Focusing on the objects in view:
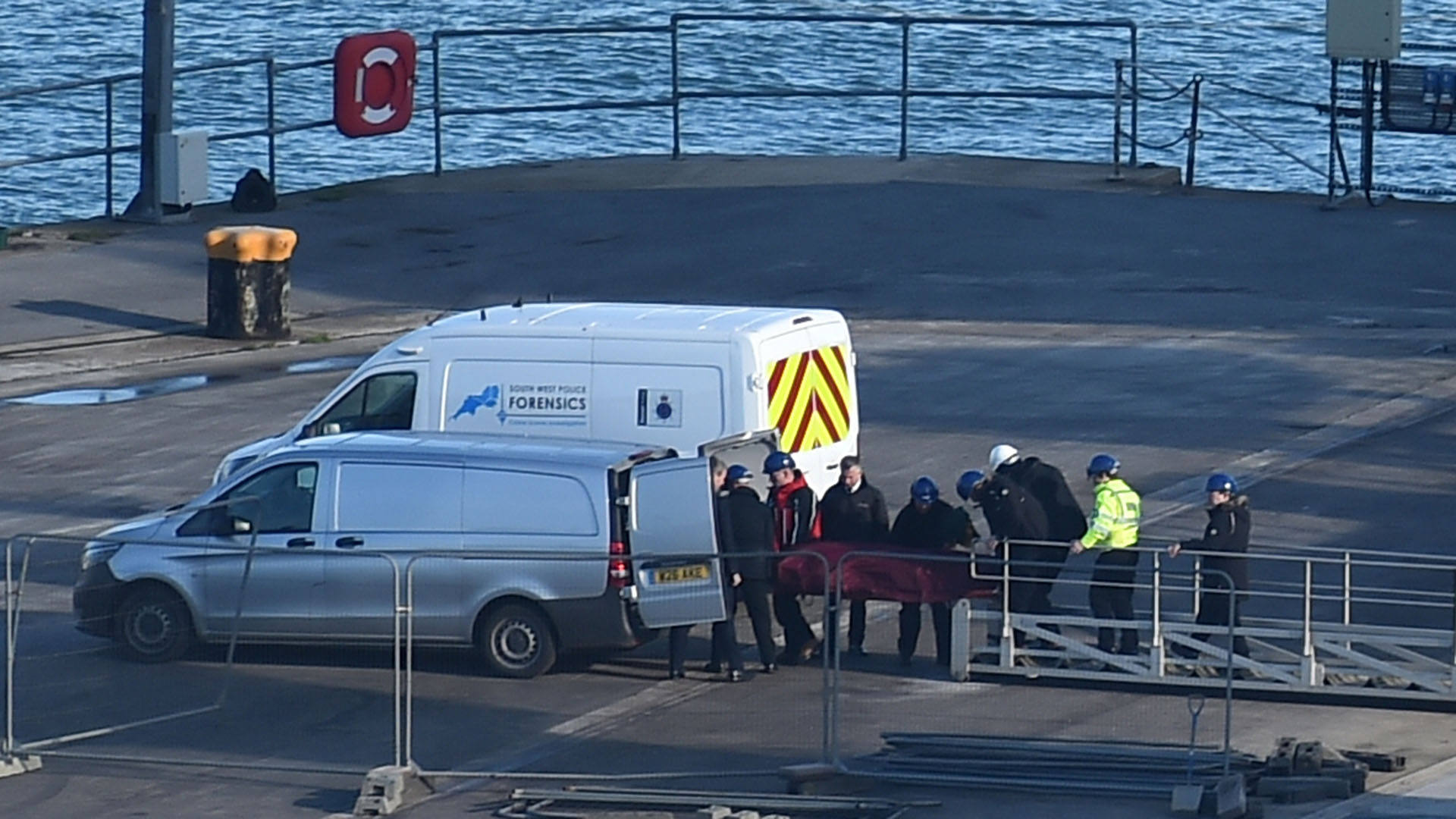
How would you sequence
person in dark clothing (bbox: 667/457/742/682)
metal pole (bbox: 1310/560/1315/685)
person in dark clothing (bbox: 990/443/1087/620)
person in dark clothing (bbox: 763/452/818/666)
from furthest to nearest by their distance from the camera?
1. person in dark clothing (bbox: 763/452/818/666)
2. person in dark clothing (bbox: 990/443/1087/620)
3. person in dark clothing (bbox: 667/457/742/682)
4. metal pole (bbox: 1310/560/1315/685)

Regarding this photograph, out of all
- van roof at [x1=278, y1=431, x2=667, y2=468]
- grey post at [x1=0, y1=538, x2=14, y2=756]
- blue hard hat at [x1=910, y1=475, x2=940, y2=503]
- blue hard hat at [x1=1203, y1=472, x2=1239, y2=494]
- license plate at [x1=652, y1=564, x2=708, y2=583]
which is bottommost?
grey post at [x1=0, y1=538, x2=14, y2=756]

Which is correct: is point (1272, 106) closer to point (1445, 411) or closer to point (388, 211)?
point (388, 211)

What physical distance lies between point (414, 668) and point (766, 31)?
52448 mm

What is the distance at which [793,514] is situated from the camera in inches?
702

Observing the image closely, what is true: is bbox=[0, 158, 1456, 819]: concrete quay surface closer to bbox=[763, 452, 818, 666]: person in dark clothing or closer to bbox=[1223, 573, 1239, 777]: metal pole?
bbox=[1223, 573, 1239, 777]: metal pole

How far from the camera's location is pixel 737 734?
15758 mm

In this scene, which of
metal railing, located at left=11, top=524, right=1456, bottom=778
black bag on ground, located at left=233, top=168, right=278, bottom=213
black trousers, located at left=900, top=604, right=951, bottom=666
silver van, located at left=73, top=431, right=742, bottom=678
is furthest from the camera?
black bag on ground, located at left=233, top=168, right=278, bottom=213

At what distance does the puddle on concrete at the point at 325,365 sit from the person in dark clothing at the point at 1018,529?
34.7ft

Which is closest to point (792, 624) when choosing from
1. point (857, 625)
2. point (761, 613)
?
point (761, 613)

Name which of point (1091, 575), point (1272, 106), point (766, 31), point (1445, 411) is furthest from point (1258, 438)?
point (766, 31)

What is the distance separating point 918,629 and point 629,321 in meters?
3.23

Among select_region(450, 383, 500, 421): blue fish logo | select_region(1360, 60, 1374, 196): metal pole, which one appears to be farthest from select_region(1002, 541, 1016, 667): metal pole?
select_region(1360, 60, 1374, 196): metal pole

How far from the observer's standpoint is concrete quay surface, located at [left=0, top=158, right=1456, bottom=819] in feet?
51.6

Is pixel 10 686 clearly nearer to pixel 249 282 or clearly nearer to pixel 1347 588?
pixel 1347 588
